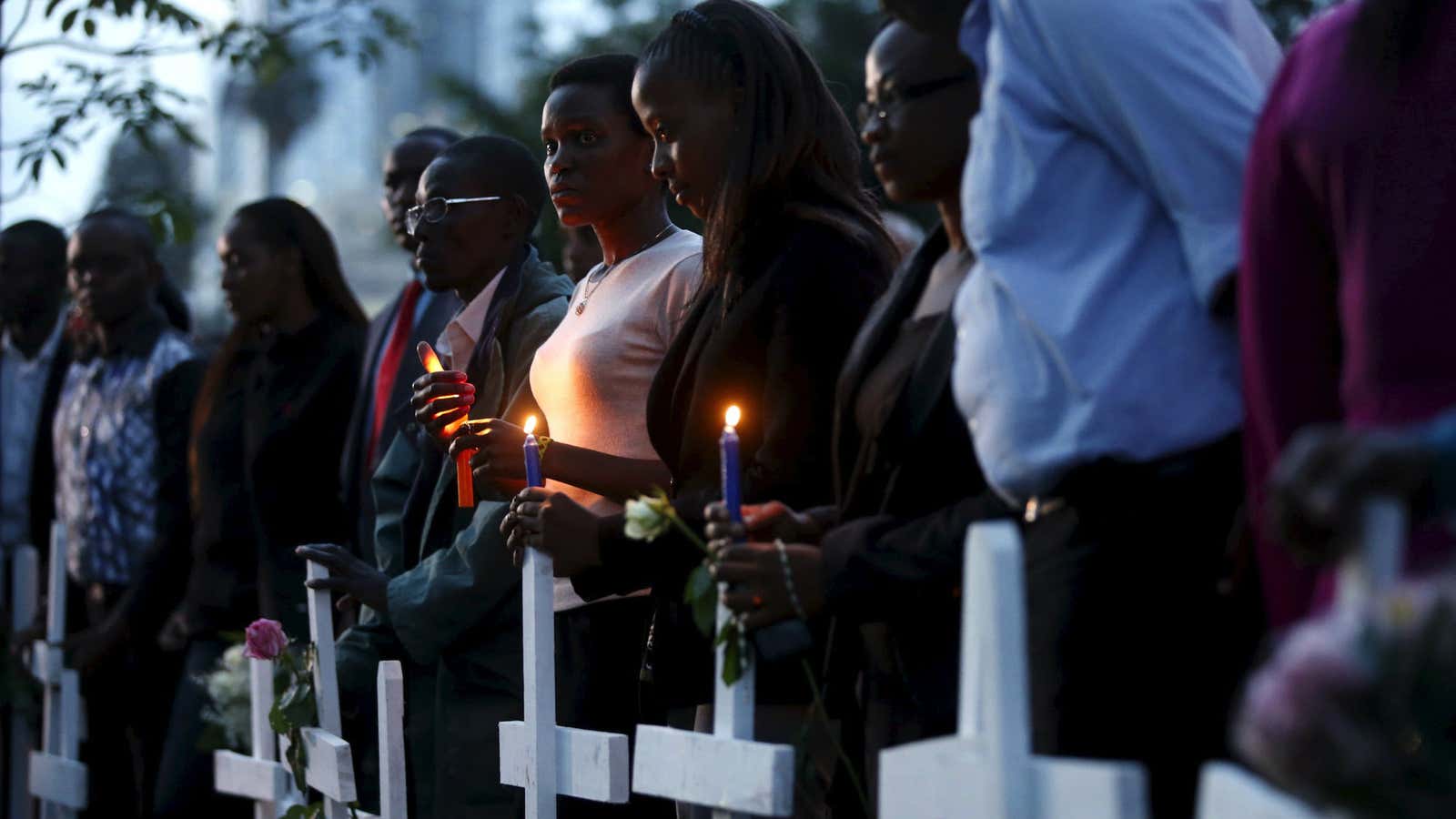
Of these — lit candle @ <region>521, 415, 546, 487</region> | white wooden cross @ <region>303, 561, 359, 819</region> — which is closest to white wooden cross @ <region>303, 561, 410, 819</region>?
white wooden cross @ <region>303, 561, 359, 819</region>

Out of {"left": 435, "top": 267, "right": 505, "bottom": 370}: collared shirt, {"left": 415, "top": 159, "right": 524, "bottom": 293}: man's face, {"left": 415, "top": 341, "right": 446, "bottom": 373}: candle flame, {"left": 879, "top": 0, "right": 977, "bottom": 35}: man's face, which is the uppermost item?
{"left": 415, "top": 159, "right": 524, "bottom": 293}: man's face

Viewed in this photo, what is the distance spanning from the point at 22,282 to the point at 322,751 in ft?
14.6

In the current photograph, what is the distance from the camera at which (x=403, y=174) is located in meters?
6.84

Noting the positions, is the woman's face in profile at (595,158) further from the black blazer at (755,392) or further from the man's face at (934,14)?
the man's face at (934,14)

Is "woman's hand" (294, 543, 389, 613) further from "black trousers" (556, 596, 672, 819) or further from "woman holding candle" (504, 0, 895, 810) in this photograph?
"woman holding candle" (504, 0, 895, 810)

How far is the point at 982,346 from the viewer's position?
110 inches

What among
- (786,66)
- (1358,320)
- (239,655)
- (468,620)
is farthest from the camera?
(239,655)

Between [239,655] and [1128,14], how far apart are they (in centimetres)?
444

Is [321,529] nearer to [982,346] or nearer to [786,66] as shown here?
[786,66]

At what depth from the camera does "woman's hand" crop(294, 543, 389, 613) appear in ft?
17.0

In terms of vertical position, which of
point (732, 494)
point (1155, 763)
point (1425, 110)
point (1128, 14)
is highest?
point (1128, 14)

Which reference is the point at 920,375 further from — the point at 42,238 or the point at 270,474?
the point at 42,238

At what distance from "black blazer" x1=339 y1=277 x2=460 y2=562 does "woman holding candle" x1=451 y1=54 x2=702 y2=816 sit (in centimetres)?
140

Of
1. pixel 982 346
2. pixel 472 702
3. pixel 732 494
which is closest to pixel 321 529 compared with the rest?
pixel 472 702
